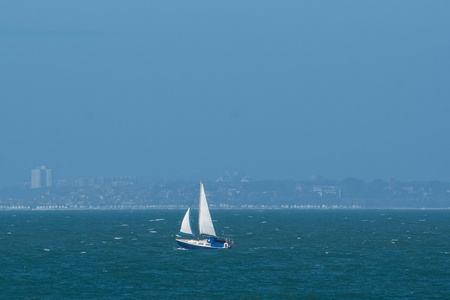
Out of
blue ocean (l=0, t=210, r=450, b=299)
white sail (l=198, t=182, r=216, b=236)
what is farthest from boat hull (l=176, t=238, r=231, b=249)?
white sail (l=198, t=182, r=216, b=236)

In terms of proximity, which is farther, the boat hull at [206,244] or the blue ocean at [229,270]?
the boat hull at [206,244]

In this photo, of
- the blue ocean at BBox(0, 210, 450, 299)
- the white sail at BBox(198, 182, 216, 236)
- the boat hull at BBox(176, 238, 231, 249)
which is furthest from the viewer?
the boat hull at BBox(176, 238, 231, 249)

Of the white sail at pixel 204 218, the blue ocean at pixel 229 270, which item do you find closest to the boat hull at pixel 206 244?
the blue ocean at pixel 229 270

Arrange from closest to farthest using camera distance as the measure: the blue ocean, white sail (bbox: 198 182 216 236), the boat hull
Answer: the blue ocean → white sail (bbox: 198 182 216 236) → the boat hull

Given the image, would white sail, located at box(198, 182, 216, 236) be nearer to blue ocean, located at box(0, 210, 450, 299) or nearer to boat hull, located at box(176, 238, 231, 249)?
boat hull, located at box(176, 238, 231, 249)

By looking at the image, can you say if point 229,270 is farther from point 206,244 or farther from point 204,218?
point 204,218

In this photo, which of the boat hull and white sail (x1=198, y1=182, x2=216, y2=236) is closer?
white sail (x1=198, y1=182, x2=216, y2=236)

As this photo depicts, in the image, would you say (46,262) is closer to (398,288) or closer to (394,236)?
(398,288)

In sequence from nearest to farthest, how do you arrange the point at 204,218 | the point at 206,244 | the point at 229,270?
the point at 229,270
the point at 204,218
the point at 206,244

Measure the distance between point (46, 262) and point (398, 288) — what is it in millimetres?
52055

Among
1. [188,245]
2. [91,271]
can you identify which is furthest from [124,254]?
[91,271]

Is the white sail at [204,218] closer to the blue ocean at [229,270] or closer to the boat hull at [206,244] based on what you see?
the boat hull at [206,244]

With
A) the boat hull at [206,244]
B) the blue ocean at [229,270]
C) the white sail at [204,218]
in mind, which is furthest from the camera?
the boat hull at [206,244]

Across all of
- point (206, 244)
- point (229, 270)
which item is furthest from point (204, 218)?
point (229, 270)
